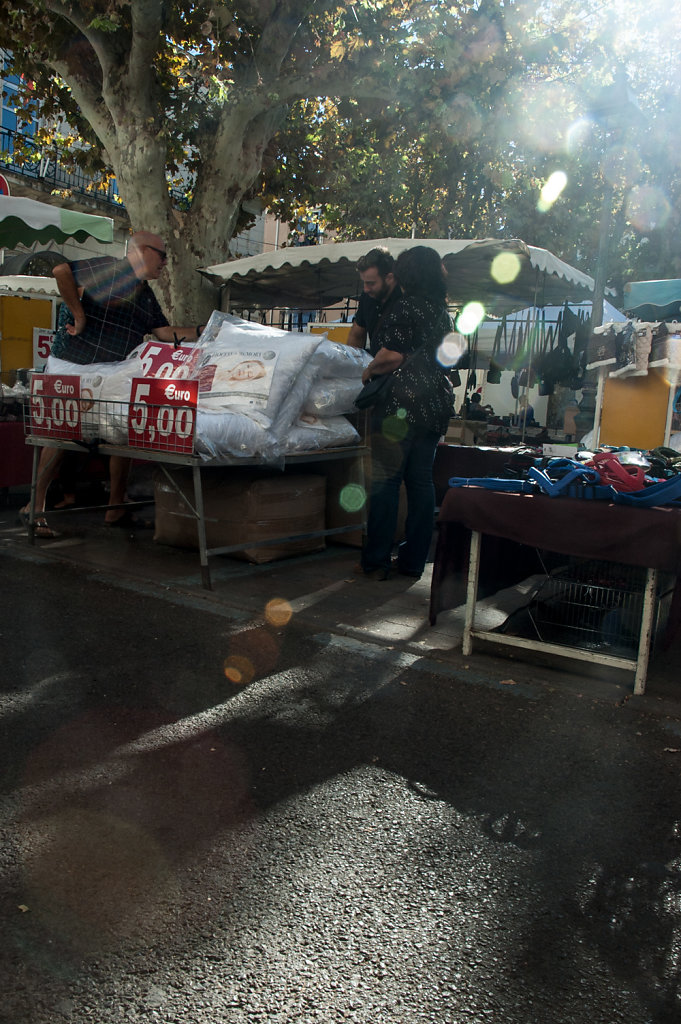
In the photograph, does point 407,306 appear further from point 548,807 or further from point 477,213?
point 477,213

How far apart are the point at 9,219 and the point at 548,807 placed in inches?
345

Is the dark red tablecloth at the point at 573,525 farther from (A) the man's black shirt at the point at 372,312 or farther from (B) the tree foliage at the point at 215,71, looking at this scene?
(B) the tree foliage at the point at 215,71

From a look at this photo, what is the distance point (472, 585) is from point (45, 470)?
3676 millimetres

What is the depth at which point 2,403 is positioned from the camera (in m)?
7.88

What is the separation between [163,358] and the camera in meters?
5.85

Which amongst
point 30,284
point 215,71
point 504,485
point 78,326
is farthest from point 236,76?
point 504,485

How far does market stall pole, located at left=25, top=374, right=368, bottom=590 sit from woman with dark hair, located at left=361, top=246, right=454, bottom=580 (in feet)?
1.88

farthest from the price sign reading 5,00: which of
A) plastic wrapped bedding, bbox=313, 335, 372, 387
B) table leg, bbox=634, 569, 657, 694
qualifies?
table leg, bbox=634, 569, 657, 694

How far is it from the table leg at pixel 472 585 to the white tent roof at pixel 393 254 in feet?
15.6

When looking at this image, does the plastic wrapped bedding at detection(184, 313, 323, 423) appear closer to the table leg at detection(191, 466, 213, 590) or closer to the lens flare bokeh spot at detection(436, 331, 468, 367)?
the table leg at detection(191, 466, 213, 590)

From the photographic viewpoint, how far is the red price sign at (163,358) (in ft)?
18.9

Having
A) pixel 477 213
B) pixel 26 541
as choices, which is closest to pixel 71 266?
pixel 26 541

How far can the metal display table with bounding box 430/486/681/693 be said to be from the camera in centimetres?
349

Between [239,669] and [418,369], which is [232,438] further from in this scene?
[239,669]
